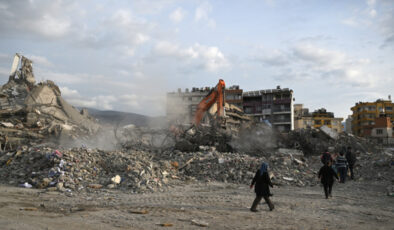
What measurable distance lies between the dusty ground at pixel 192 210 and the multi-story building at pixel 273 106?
44253 millimetres

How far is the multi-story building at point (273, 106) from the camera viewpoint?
52781 millimetres

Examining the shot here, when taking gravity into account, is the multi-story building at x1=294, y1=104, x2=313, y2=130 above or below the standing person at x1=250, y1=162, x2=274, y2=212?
above

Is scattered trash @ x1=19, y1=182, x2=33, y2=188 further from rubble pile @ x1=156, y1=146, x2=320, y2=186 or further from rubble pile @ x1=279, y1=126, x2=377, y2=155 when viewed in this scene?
rubble pile @ x1=279, y1=126, x2=377, y2=155

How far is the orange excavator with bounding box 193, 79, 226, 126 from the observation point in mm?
18625

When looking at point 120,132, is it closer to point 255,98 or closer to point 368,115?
point 255,98

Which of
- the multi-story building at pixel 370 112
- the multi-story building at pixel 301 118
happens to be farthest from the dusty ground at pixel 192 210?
the multi-story building at pixel 370 112

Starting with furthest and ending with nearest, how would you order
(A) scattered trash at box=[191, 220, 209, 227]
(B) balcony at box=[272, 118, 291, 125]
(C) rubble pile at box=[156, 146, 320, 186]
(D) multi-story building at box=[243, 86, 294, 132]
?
(D) multi-story building at box=[243, 86, 294, 132] < (B) balcony at box=[272, 118, 291, 125] < (C) rubble pile at box=[156, 146, 320, 186] < (A) scattered trash at box=[191, 220, 209, 227]

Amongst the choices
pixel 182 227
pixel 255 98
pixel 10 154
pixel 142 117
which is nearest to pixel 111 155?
pixel 10 154

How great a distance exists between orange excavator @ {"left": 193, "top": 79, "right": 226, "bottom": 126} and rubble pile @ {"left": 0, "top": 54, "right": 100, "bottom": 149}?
7.37 meters

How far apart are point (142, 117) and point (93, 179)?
18.8 meters

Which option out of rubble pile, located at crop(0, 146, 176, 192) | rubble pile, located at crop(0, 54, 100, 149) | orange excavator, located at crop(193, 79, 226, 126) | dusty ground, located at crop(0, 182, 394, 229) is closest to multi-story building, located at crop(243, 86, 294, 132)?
orange excavator, located at crop(193, 79, 226, 126)

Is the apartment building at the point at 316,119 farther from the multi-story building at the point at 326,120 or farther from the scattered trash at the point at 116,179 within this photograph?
the scattered trash at the point at 116,179

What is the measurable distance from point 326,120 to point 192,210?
65.3 metres

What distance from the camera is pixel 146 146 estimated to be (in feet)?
57.3
